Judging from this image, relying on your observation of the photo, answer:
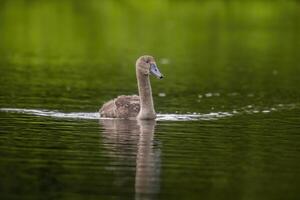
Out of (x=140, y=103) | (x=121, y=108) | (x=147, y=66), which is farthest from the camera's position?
(x=147, y=66)

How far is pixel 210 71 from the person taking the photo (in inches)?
1662

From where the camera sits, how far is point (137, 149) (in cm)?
2095

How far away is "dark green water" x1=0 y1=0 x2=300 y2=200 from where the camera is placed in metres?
17.7

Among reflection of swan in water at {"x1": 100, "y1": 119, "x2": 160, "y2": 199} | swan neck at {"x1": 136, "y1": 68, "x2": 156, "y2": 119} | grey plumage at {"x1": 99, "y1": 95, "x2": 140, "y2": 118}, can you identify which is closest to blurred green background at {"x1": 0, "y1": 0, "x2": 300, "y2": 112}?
grey plumage at {"x1": 99, "y1": 95, "x2": 140, "y2": 118}

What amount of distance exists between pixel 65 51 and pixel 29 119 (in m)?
26.1

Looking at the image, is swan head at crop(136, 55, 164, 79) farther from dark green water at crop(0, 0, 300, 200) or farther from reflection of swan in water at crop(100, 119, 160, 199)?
reflection of swan in water at crop(100, 119, 160, 199)

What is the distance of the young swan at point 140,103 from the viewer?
26141 mm

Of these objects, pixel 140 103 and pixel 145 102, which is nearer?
pixel 145 102

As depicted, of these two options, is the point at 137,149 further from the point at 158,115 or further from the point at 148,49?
the point at 148,49

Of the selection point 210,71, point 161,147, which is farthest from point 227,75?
point 161,147

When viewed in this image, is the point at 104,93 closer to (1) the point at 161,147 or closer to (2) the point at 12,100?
(2) the point at 12,100

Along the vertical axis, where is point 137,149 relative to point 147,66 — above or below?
below

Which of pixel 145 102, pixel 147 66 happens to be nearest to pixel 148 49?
pixel 147 66

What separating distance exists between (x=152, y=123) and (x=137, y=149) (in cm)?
447
